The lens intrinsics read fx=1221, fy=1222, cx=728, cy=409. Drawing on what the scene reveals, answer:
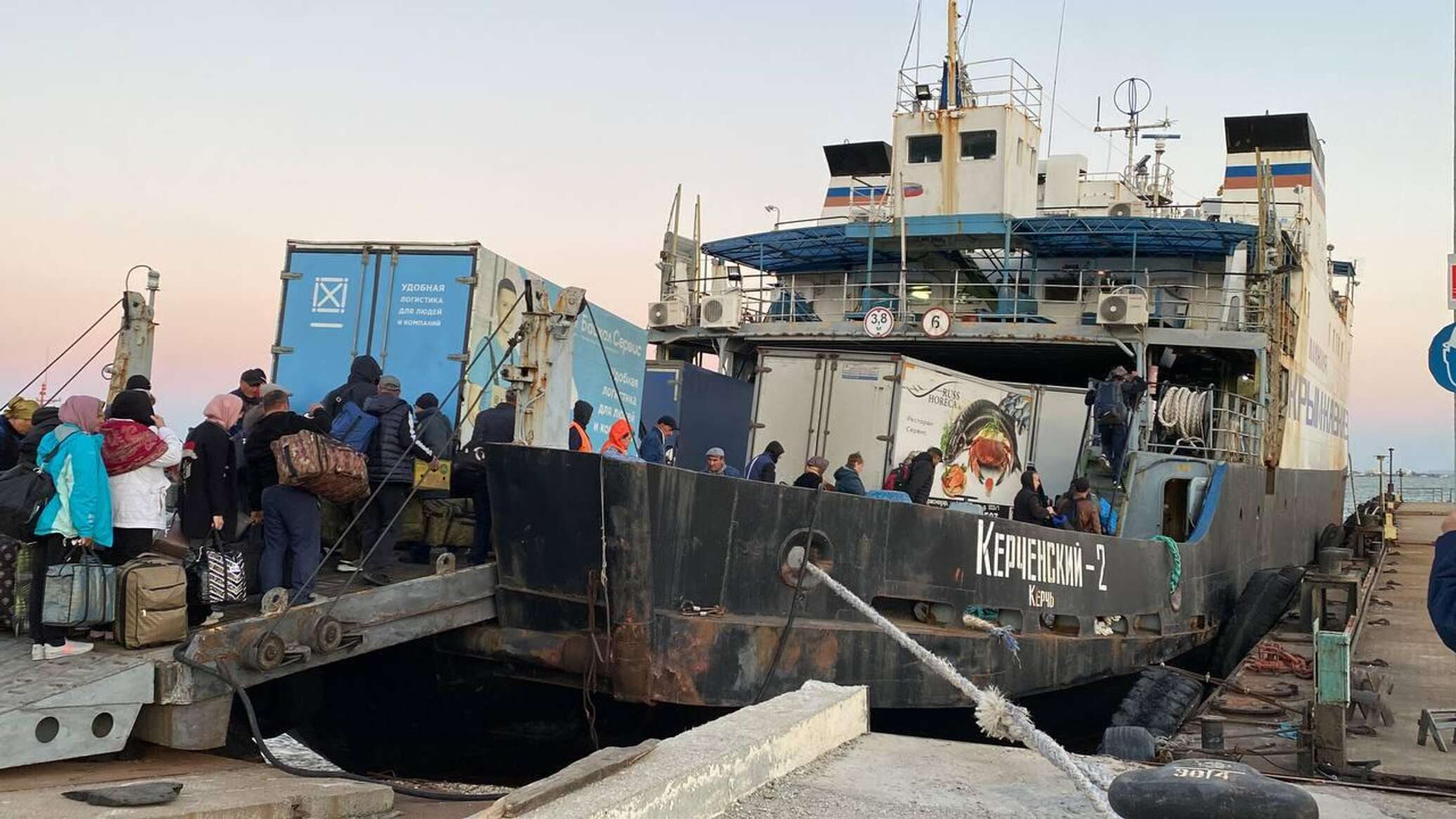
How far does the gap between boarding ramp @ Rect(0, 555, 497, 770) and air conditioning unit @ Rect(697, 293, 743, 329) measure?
22.8ft

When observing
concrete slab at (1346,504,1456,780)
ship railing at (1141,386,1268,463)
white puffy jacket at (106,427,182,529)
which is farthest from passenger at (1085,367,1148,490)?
white puffy jacket at (106,427,182,529)

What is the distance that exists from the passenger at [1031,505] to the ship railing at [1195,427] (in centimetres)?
160

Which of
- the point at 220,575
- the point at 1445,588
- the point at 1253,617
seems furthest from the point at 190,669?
the point at 1253,617

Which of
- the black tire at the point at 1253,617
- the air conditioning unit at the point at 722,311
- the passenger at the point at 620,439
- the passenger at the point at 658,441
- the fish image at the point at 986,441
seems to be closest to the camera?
the passenger at the point at 620,439

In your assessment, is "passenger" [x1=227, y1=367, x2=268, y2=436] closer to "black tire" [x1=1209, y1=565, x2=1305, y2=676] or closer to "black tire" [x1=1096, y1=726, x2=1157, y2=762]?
"black tire" [x1=1096, y1=726, x2=1157, y2=762]

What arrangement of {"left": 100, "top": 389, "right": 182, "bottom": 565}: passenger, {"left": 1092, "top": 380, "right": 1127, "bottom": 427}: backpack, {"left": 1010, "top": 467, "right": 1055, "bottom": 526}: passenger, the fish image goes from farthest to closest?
the fish image → {"left": 1092, "top": 380, "right": 1127, "bottom": 427}: backpack → {"left": 1010, "top": 467, "right": 1055, "bottom": 526}: passenger → {"left": 100, "top": 389, "right": 182, "bottom": 565}: passenger

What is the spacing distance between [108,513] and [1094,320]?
11.5 meters

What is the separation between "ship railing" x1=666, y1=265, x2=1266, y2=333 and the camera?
13.4 meters

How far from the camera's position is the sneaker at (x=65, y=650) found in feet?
18.6

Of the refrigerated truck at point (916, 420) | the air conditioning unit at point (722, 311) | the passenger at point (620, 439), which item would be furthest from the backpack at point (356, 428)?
the air conditioning unit at point (722, 311)

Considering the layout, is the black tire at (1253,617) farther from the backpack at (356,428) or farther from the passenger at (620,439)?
the backpack at (356,428)

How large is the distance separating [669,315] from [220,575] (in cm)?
773

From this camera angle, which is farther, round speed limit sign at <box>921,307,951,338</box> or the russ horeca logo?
round speed limit sign at <box>921,307,951,338</box>

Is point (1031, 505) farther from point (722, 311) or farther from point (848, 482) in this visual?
point (722, 311)
